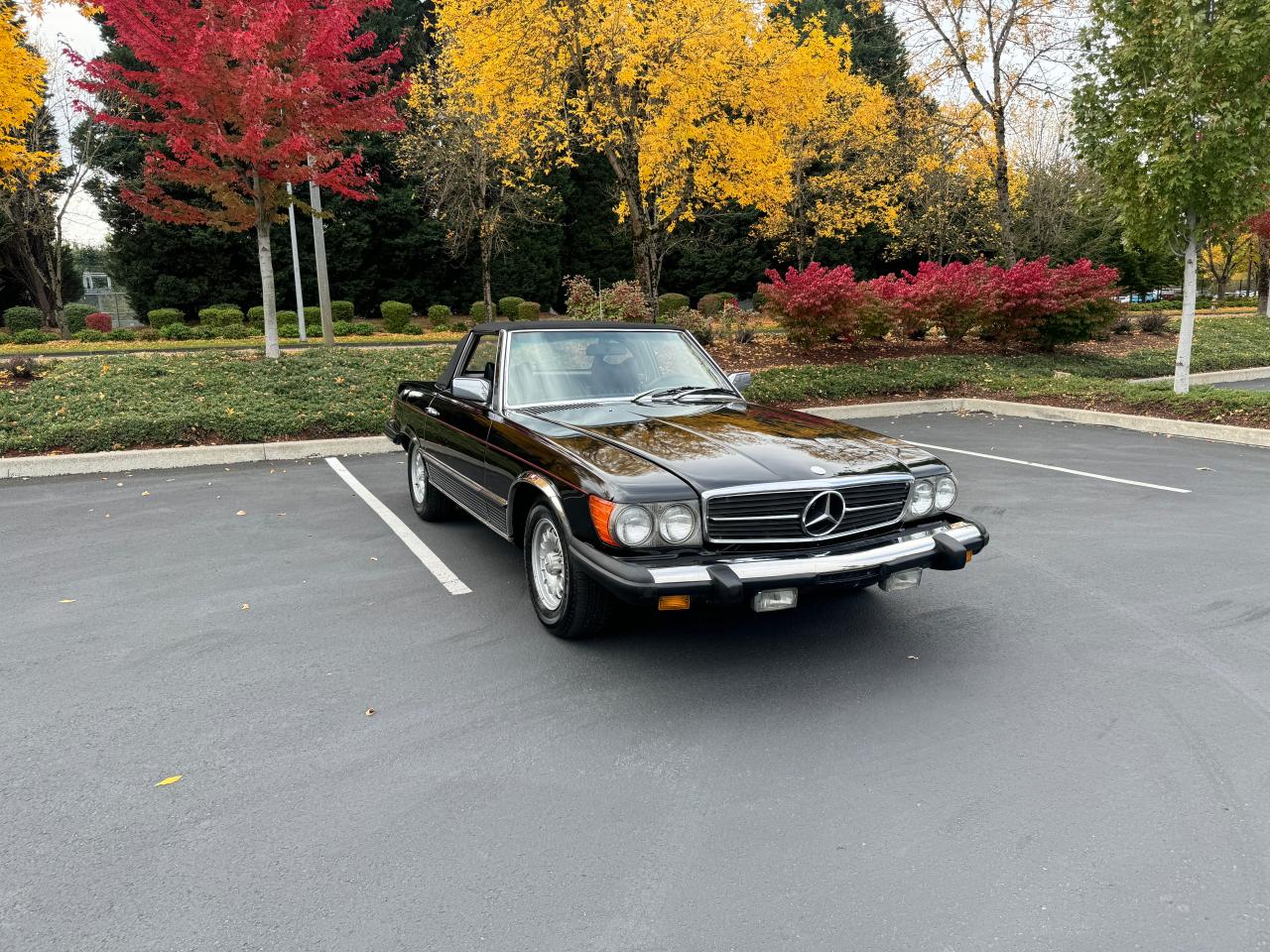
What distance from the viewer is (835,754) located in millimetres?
3221

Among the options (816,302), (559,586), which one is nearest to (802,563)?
(559,586)

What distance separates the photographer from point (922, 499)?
13.9ft

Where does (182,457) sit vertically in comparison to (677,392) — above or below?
below

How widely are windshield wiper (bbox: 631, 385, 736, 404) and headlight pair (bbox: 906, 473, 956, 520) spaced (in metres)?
1.63

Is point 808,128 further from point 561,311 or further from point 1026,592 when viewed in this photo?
point 1026,592

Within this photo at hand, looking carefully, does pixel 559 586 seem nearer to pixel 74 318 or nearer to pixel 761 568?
pixel 761 568

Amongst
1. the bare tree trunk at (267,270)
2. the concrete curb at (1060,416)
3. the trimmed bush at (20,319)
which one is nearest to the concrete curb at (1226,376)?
the concrete curb at (1060,416)

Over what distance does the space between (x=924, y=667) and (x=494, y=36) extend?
1384 cm

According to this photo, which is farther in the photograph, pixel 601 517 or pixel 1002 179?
pixel 1002 179

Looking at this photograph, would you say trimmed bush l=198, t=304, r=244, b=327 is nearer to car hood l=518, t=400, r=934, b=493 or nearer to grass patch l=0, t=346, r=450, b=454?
grass patch l=0, t=346, r=450, b=454

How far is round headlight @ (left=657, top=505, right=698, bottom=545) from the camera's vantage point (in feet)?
12.0

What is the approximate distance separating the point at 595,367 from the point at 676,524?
196 cm

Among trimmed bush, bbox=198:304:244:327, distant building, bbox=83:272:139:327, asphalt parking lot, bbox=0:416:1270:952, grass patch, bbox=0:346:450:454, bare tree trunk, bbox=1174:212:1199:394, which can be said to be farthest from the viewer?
distant building, bbox=83:272:139:327

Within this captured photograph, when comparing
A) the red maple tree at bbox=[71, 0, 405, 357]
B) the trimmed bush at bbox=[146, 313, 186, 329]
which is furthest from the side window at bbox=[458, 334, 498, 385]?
the trimmed bush at bbox=[146, 313, 186, 329]
